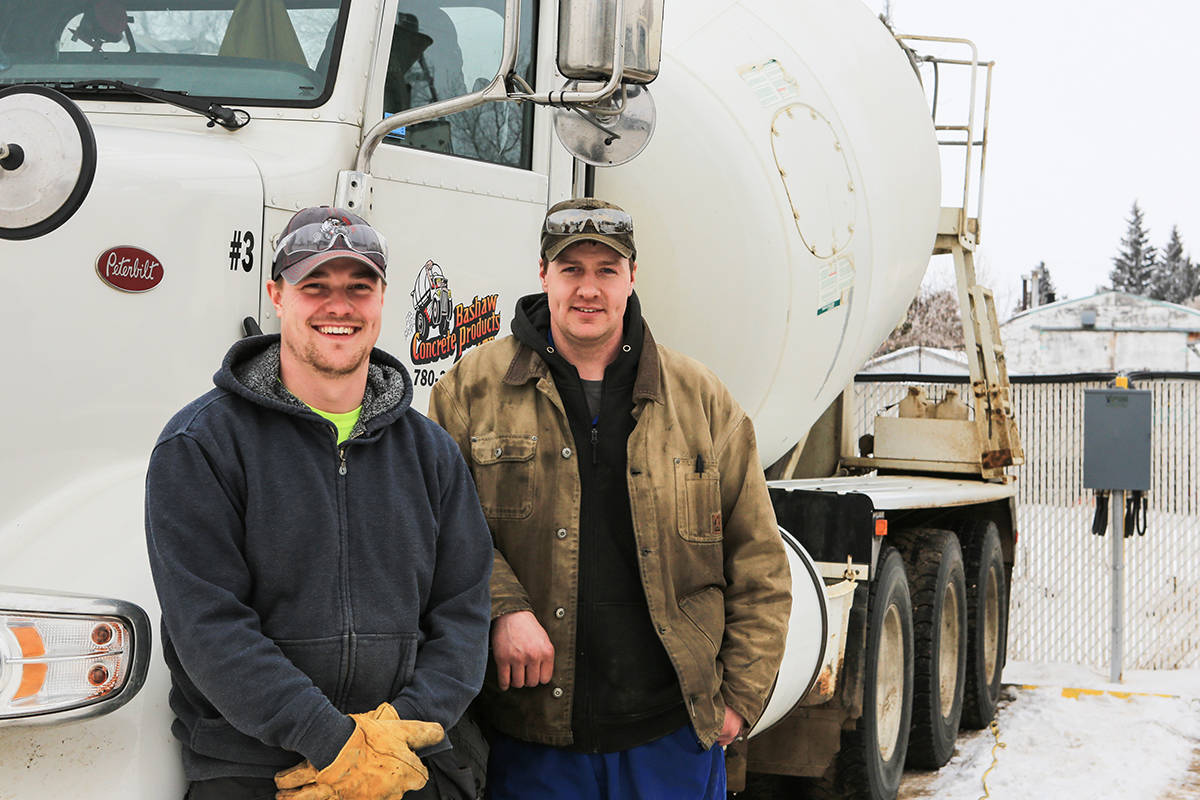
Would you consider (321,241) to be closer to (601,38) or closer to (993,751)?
(601,38)

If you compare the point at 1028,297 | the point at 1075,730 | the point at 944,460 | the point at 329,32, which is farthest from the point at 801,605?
the point at 1028,297

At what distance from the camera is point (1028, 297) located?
80.2 m

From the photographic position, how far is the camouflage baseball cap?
2.93 meters

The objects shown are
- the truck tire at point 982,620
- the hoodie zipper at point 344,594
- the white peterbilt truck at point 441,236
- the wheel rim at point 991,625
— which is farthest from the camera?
the wheel rim at point 991,625

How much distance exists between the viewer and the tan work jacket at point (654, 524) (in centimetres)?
289

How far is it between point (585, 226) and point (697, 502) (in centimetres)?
68

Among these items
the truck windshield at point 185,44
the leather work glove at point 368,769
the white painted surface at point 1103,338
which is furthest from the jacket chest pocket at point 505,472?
the white painted surface at point 1103,338

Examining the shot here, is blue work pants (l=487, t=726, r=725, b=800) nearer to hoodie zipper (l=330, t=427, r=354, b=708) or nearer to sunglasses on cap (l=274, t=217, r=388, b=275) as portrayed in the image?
hoodie zipper (l=330, t=427, r=354, b=708)

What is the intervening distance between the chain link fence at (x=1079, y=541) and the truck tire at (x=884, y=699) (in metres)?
1.97

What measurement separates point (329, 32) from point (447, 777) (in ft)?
6.87

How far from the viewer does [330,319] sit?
7.50 feet

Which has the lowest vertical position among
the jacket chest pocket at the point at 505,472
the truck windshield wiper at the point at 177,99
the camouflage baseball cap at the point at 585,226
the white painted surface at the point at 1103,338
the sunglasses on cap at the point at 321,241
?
the jacket chest pocket at the point at 505,472

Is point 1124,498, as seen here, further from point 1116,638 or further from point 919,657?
point 919,657

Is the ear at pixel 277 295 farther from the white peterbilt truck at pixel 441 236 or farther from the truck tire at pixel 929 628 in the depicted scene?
the truck tire at pixel 929 628
